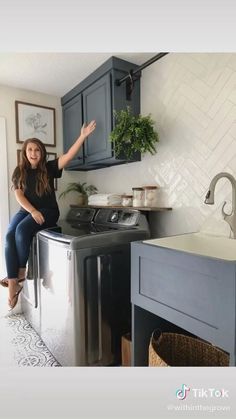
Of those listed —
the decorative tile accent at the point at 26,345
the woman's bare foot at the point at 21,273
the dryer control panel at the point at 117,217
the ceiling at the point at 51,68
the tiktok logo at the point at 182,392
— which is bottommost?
the decorative tile accent at the point at 26,345

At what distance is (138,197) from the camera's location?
1263 mm

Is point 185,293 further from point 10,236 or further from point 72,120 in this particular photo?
point 72,120

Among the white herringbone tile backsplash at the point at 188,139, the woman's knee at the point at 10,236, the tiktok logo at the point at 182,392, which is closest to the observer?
the tiktok logo at the point at 182,392

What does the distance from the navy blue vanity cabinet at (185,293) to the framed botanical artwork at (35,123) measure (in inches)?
27.4

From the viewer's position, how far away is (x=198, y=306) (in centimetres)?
68

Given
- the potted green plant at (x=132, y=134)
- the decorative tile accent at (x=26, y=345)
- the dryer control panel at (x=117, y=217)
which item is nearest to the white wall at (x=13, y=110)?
the potted green plant at (x=132, y=134)

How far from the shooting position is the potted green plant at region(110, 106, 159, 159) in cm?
115

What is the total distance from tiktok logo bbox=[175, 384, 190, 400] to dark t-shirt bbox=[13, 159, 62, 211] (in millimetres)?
915

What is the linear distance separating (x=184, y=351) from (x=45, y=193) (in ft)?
3.17

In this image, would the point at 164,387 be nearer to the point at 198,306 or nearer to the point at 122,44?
the point at 198,306

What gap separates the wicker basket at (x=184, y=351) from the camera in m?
0.89

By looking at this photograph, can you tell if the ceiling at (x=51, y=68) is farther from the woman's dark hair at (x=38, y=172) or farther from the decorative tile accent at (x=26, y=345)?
the decorative tile accent at (x=26, y=345)

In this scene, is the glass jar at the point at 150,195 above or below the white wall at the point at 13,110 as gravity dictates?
below

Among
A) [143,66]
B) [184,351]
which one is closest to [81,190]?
[143,66]
